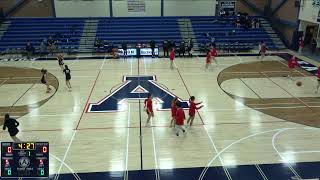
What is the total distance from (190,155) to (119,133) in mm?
3254

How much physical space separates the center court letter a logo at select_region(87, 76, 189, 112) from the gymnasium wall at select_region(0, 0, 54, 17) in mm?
15947

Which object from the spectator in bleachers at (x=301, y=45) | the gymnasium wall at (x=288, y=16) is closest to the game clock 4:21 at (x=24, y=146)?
the spectator in bleachers at (x=301, y=45)

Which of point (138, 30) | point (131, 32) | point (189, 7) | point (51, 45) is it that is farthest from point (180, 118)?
point (189, 7)

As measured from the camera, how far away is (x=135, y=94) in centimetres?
1794

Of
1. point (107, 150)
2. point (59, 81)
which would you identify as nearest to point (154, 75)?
point (59, 81)

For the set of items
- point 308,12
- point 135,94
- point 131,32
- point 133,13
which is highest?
point 308,12

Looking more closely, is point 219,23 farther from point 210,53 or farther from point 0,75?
point 0,75

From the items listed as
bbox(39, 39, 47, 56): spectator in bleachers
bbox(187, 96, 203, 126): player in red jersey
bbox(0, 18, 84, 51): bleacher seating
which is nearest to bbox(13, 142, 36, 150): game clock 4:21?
bbox(187, 96, 203, 126): player in red jersey

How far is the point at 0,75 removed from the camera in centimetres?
2158
